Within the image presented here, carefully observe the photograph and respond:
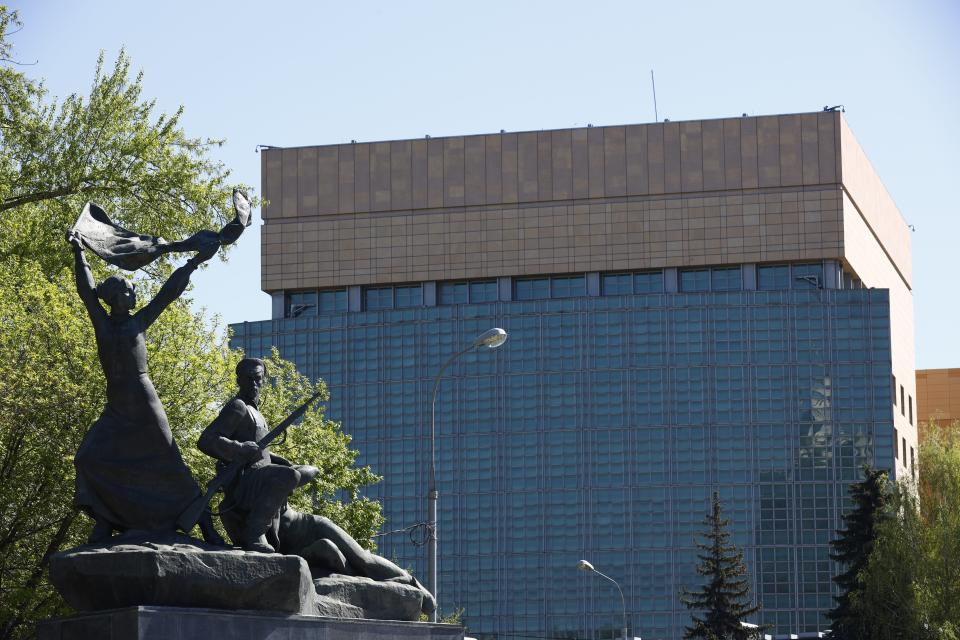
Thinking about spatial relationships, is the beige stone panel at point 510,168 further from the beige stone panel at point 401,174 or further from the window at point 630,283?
the window at point 630,283

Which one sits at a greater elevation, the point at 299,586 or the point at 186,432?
the point at 186,432

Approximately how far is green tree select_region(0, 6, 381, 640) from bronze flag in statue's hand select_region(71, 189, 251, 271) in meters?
9.35

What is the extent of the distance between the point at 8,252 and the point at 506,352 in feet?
223

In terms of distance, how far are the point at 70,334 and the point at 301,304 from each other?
76.9 m

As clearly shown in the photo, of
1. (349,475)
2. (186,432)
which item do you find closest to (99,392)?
(186,432)

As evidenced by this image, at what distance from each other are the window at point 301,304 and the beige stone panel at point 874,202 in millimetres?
29942

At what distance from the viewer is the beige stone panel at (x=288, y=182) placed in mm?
105625

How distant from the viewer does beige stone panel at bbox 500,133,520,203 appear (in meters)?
103

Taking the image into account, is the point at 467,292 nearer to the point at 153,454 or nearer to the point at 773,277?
the point at 773,277

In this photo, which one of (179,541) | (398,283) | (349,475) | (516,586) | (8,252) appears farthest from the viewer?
(398,283)

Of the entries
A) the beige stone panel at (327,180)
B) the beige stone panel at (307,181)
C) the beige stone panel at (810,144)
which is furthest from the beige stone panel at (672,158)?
the beige stone panel at (307,181)

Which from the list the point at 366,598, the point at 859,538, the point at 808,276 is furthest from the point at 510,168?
the point at 366,598

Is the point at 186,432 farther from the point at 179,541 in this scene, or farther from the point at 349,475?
the point at 179,541

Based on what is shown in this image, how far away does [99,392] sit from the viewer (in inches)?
1080
